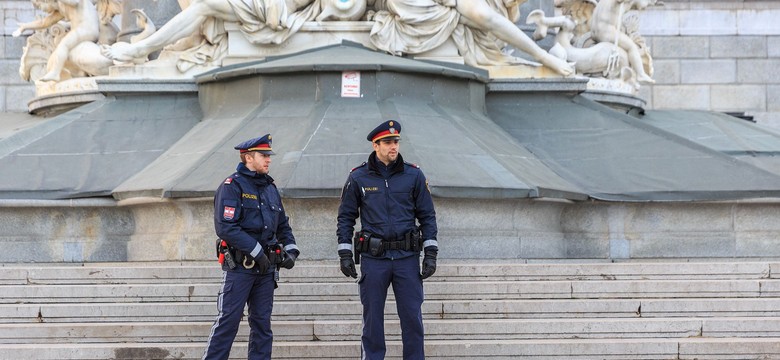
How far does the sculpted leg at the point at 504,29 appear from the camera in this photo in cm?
1975

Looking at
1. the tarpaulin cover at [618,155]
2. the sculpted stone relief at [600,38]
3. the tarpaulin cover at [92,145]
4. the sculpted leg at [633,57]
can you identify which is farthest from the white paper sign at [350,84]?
the sculpted leg at [633,57]

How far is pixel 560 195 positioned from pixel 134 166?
4.75 metres

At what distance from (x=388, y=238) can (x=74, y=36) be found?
34.0 ft

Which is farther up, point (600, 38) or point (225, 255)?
point (600, 38)

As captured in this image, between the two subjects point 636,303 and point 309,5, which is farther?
point 309,5

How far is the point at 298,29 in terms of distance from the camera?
19.7 m

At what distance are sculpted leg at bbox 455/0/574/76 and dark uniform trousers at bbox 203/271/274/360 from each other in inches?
342

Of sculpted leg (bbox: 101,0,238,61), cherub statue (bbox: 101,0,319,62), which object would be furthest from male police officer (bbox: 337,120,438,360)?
sculpted leg (bbox: 101,0,238,61)

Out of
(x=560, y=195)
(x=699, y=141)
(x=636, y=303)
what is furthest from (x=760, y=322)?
(x=699, y=141)

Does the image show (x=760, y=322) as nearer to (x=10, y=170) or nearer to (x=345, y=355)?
(x=345, y=355)

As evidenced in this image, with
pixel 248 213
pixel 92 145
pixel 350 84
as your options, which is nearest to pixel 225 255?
pixel 248 213

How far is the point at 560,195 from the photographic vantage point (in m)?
17.4

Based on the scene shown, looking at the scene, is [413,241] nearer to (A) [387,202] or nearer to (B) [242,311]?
(A) [387,202]

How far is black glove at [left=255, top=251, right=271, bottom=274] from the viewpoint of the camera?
1148cm
